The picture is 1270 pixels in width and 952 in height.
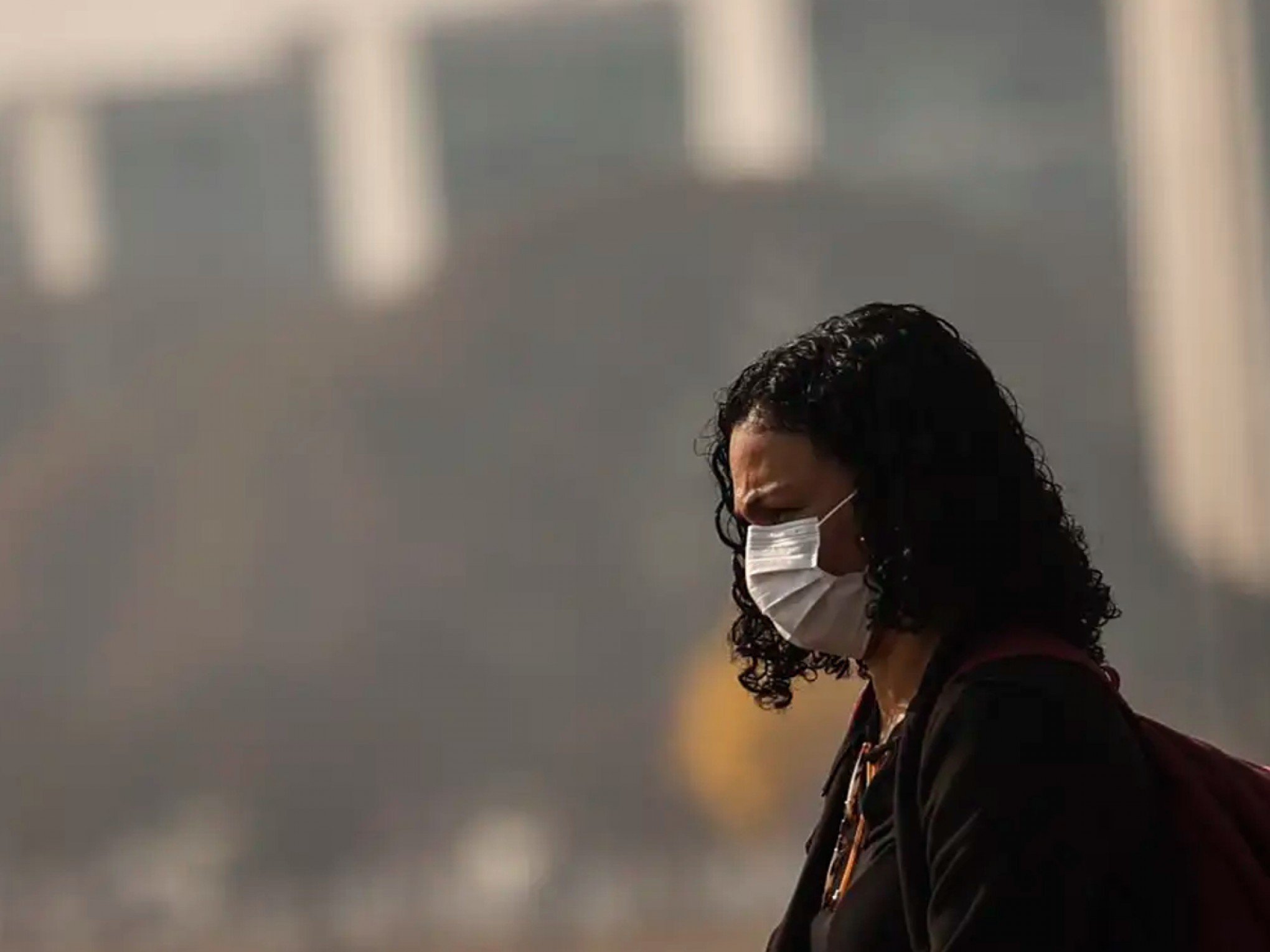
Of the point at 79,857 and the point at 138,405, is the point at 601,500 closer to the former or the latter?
the point at 138,405

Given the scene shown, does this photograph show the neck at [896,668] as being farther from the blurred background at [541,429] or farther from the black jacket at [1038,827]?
the blurred background at [541,429]

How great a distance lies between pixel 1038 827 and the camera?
4.53ft

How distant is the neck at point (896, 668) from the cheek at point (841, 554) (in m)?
0.05

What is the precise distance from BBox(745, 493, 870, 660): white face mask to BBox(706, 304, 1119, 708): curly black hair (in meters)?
0.03

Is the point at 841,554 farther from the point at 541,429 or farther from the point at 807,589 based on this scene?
the point at 541,429

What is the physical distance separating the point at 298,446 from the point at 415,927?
5.04 feet

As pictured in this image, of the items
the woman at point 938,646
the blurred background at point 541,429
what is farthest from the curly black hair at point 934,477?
the blurred background at point 541,429

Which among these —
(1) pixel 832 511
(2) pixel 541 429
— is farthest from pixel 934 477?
(2) pixel 541 429

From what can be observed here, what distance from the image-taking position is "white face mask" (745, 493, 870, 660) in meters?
1.57

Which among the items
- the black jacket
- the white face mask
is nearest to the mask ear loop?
the white face mask

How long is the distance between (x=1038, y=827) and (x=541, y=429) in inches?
230

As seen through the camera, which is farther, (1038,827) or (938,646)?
(938,646)

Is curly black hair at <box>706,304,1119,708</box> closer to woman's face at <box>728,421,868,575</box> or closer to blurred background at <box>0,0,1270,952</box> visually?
woman's face at <box>728,421,868,575</box>

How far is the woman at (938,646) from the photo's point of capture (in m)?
1.38
